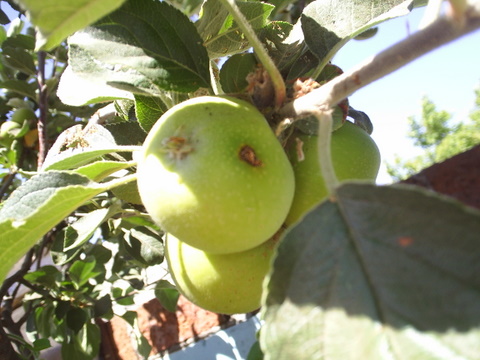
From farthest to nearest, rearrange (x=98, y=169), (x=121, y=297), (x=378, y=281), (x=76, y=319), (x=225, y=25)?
1. (x=121, y=297)
2. (x=76, y=319)
3. (x=225, y=25)
4. (x=98, y=169)
5. (x=378, y=281)

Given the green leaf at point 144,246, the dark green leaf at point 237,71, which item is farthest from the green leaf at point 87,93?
A: the green leaf at point 144,246

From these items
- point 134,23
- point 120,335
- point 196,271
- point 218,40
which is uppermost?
point 134,23

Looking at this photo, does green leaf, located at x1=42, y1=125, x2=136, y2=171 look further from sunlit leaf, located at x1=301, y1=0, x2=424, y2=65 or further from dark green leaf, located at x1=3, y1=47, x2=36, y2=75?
dark green leaf, located at x1=3, y1=47, x2=36, y2=75

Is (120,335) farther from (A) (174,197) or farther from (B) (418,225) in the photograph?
(B) (418,225)

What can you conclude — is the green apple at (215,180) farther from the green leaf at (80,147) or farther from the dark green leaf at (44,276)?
the dark green leaf at (44,276)

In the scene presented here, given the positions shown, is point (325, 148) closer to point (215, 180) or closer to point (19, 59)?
point (215, 180)

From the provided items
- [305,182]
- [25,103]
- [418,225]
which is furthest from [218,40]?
[25,103]

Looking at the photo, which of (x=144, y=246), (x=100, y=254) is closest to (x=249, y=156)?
(x=144, y=246)
